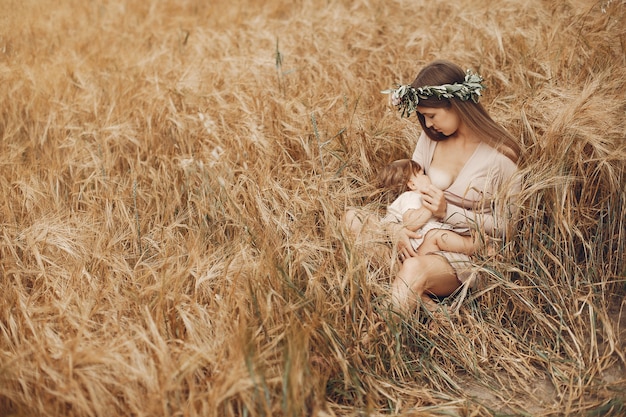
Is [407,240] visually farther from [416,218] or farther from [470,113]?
[470,113]

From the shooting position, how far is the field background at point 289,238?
5.86ft

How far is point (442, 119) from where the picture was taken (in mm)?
2432

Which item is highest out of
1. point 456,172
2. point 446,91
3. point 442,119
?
point 446,91

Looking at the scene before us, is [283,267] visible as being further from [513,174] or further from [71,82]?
[71,82]

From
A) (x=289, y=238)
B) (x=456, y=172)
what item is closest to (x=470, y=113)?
(x=456, y=172)

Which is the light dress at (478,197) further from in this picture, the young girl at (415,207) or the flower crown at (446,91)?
the flower crown at (446,91)

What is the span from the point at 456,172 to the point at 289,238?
0.78 metres

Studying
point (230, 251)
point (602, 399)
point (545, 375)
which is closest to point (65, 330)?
point (230, 251)

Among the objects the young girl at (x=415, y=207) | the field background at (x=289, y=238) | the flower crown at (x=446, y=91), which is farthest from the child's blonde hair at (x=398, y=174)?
the flower crown at (x=446, y=91)

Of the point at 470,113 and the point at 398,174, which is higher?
the point at 470,113

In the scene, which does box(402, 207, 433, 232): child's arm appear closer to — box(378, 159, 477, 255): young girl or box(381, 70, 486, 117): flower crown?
box(378, 159, 477, 255): young girl

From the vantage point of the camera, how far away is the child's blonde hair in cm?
255

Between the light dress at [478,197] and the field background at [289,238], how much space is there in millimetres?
93

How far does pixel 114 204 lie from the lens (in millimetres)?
2793
